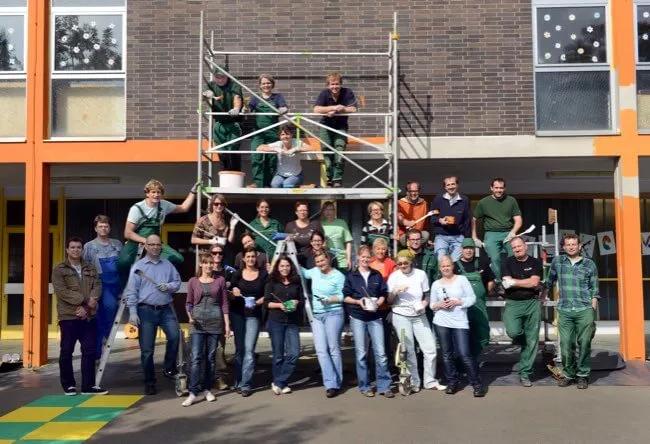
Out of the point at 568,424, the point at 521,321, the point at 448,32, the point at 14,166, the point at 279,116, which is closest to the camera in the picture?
the point at 568,424

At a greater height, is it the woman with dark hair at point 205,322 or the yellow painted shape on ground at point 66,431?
the woman with dark hair at point 205,322

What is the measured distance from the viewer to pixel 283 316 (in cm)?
796

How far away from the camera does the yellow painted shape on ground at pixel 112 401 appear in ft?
25.3

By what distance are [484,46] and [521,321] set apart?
431 centimetres

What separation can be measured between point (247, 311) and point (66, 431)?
222 cm

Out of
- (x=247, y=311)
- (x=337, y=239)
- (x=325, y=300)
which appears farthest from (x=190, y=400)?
(x=337, y=239)

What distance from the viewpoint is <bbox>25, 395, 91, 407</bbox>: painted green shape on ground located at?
784 cm

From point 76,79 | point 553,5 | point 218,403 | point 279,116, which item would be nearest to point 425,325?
point 218,403

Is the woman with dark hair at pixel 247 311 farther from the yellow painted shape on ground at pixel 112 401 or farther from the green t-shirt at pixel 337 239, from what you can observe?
the yellow painted shape on ground at pixel 112 401

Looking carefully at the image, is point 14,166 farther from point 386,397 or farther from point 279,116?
point 386,397

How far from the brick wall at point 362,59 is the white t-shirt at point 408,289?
311cm

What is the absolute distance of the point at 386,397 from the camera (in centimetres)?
786

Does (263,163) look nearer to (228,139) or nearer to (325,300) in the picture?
(228,139)

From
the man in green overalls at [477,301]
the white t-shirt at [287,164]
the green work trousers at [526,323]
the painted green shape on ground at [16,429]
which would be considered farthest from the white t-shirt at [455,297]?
the painted green shape on ground at [16,429]
